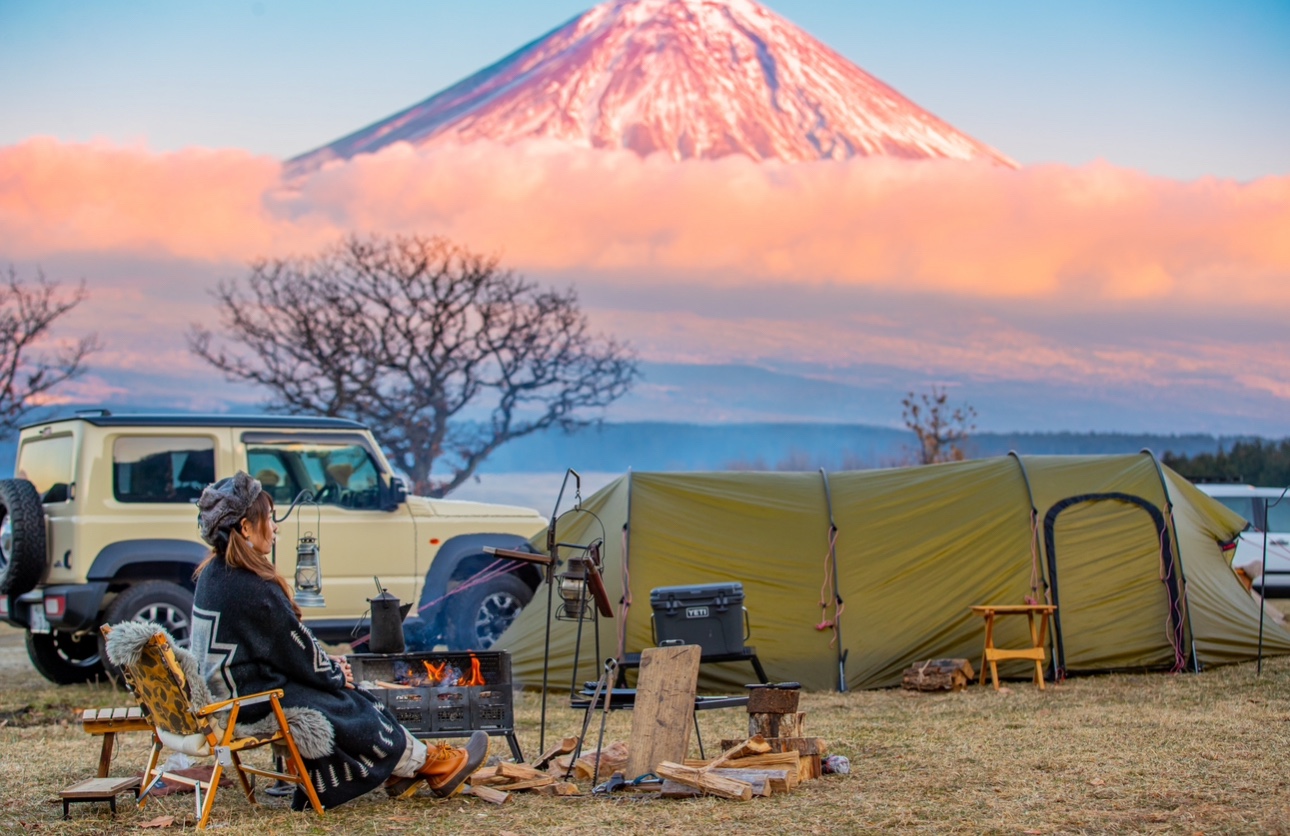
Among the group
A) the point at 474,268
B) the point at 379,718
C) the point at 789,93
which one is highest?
the point at 789,93

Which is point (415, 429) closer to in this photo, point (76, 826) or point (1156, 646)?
point (1156, 646)

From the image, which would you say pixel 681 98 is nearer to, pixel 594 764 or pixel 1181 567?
pixel 1181 567

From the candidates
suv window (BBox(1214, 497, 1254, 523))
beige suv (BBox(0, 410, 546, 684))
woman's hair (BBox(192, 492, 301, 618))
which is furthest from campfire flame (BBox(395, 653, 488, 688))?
suv window (BBox(1214, 497, 1254, 523))

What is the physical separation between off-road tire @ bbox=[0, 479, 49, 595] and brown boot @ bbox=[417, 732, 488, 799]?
5.40 metres

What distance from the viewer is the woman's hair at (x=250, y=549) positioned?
647cm

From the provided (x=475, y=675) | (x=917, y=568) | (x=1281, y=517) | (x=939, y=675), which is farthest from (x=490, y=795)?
(x=1281, y=517)

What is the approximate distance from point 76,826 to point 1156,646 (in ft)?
28.5

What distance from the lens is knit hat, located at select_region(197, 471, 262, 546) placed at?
6434 mm

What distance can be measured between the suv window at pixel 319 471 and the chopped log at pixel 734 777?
5650 mm

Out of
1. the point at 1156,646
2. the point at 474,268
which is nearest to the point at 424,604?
the point at 1156,646

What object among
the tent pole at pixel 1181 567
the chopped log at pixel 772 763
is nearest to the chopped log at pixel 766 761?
the chopped log at pixel 772 763

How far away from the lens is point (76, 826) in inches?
254

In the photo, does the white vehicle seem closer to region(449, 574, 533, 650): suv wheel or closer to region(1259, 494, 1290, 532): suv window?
region(1259, 494, 1290, 532): suv window

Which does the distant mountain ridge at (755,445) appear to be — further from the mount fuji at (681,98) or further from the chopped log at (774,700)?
the chopped log at (774,700)
